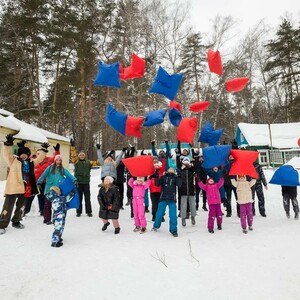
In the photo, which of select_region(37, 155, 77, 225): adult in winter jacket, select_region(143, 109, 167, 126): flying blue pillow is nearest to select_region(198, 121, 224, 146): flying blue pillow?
select_region(143, 109, 167, 126): flying blue pillow

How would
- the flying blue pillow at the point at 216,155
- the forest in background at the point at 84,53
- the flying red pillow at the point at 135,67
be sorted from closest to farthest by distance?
the flying blue pillow at the point at 216,155 → the flying red pillow at the point at 135,67 → the forest in background at the point at 84,53

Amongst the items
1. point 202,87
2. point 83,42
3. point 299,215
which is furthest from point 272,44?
point 299,215

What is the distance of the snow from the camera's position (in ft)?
10.4

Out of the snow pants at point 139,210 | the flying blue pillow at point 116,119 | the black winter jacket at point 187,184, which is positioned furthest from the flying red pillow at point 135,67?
the snow pants at point 139,210

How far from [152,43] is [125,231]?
1629 cm

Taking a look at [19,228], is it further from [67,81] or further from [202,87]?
[202,87]

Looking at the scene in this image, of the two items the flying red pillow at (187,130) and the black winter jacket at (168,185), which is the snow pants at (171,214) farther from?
the flying red pillow at (187,130)

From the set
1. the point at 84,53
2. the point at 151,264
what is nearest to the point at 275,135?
the point at 84,53

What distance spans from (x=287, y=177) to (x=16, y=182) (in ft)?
20.3

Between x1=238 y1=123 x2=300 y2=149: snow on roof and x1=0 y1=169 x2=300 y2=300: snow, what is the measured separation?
2049 centimetres

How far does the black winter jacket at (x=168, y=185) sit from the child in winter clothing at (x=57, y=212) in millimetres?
1968

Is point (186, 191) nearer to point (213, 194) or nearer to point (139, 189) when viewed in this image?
point (213, 194)

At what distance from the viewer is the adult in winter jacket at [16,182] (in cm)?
553

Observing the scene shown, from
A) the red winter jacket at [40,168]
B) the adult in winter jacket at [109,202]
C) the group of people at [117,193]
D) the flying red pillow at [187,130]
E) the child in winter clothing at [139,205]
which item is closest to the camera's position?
the group of people at [117,193]
